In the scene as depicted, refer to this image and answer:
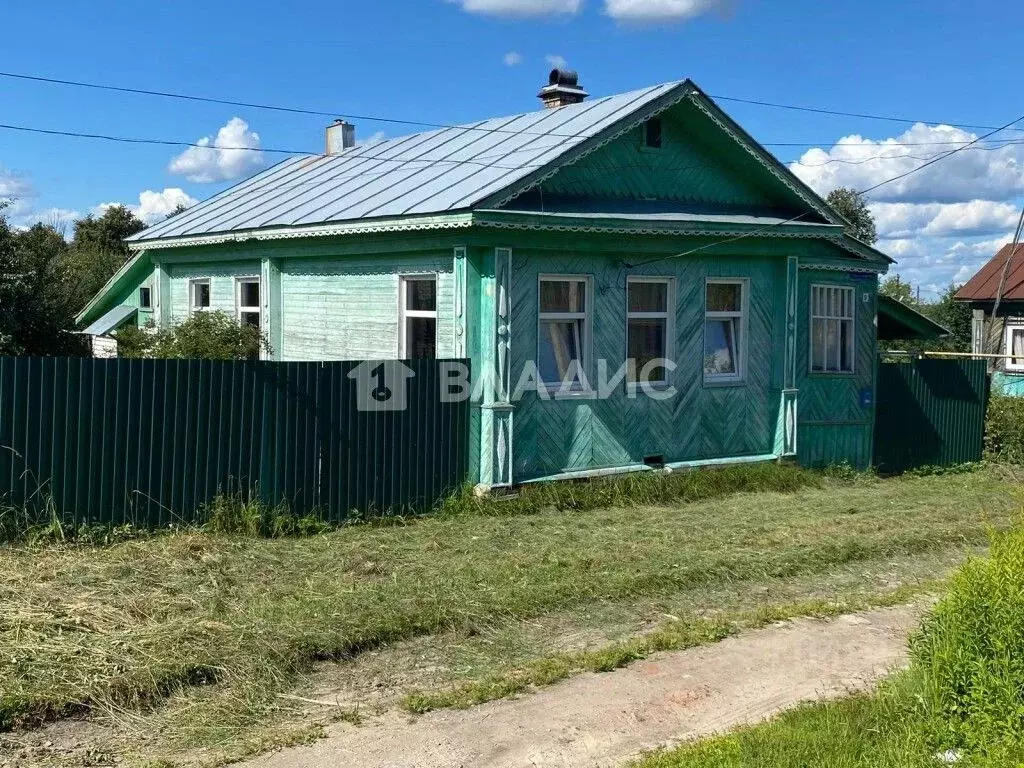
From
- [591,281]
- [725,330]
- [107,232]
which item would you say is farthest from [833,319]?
[107,232]

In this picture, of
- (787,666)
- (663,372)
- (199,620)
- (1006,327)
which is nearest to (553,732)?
(787,666)

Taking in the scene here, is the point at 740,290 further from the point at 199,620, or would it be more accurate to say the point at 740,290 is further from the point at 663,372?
the point at 199,620

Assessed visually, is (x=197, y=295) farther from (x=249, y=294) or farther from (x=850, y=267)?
(x=850, y=267)

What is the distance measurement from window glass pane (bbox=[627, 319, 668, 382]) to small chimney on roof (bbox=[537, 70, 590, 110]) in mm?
4521

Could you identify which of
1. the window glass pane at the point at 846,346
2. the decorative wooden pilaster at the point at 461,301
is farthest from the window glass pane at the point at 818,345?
the decorative wooden pilaster at the point at 461,301

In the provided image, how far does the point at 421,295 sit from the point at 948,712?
852 centimetres

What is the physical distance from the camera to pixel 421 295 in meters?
12.9

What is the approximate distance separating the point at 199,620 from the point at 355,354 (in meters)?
6.99

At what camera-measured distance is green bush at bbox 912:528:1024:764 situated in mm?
5148

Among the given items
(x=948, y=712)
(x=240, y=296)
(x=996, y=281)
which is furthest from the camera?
(x=996, y=281)

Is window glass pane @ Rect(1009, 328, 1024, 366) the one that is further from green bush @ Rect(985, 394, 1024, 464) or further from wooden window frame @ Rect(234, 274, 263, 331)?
wooden window frame @ Rect(234, 274, 263, 331)

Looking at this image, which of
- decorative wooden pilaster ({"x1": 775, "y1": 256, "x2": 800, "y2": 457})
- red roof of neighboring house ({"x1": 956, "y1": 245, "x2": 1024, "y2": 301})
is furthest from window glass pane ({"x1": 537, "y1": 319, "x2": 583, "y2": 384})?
red roof of neighboring house ({"x1": 956, "y1": 245, "x2": 1024, "y2": 301})

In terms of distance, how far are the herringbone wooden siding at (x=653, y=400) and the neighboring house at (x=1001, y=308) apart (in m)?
14.1

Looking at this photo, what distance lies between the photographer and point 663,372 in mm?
13562
